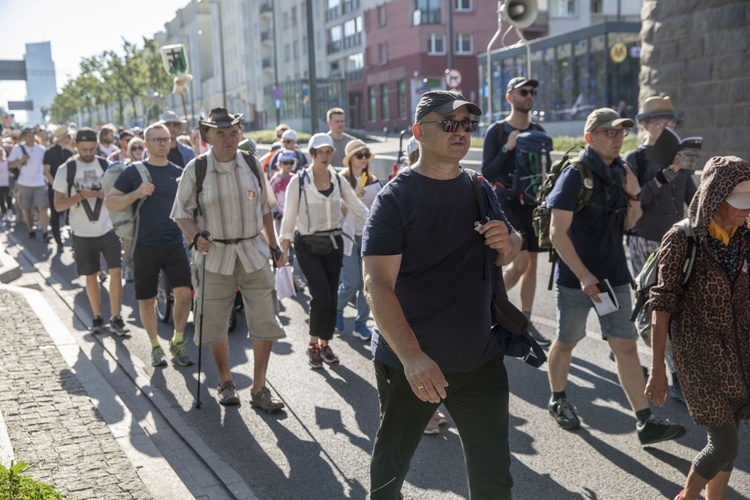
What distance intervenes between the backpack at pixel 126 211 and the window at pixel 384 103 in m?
55.4

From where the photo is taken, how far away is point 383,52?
63.2 meters

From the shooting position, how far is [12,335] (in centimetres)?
817

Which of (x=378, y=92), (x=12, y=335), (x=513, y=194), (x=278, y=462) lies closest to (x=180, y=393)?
(x=278, y=462)

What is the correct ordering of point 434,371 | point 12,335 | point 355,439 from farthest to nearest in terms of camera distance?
1. point 12,335
2. point 355,439
3. point 434,371

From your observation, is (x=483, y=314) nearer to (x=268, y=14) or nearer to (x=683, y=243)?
(x=683, y=243)

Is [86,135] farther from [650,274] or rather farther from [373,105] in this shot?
[373,105]

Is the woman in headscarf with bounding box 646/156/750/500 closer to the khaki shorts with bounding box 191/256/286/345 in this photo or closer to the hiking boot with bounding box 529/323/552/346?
the khaki shorts with bounding box 191/256/286/345

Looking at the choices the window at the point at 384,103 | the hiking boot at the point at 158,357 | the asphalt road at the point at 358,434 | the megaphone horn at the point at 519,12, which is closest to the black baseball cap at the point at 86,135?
the asphalt road at the point at 358,434

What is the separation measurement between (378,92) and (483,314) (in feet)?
203

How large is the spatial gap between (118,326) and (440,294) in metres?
5.86

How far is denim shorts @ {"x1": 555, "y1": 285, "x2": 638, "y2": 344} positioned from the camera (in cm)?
535

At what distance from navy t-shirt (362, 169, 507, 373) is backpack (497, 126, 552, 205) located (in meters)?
3.91

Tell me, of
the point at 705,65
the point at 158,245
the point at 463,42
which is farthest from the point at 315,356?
the point at 463,42

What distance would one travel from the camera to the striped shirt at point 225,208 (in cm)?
611
